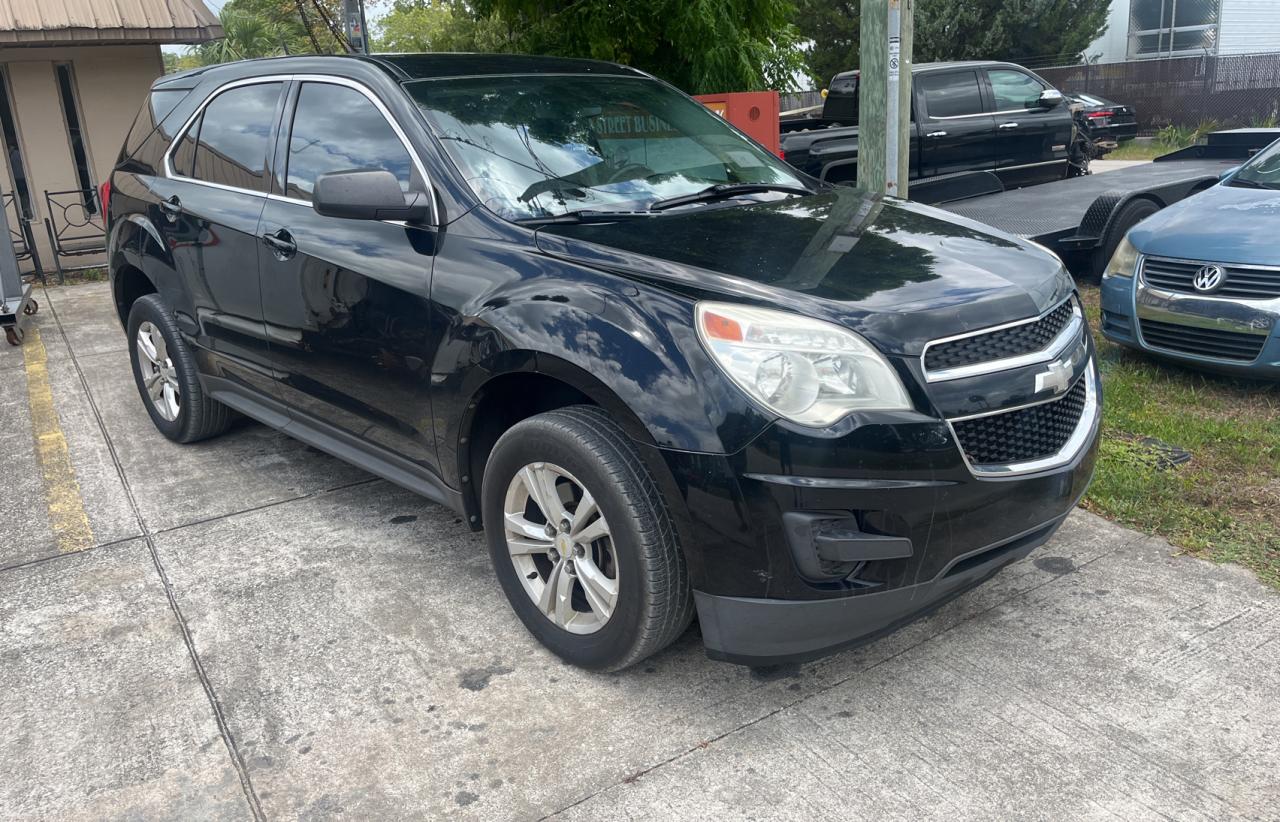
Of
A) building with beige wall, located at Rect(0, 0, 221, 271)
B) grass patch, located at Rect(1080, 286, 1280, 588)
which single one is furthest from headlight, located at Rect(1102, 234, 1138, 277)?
building with beige wall, located at Rect(0, 0, 221, 271)

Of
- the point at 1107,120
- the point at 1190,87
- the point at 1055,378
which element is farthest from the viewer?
the point at 1190,87

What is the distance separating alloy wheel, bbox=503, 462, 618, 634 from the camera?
3021 millimetres

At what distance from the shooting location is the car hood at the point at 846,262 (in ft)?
9.14

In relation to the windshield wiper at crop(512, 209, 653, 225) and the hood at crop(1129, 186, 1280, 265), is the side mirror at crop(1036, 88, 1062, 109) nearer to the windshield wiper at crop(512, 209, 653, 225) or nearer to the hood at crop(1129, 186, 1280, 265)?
the hood at crop(1129, 186, 1280, 265)

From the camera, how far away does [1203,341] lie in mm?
5434

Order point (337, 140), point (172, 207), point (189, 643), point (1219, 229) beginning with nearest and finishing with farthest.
Result: point (189, 643) < point (337, 140) < point (172, 207) < point (1219, 229)

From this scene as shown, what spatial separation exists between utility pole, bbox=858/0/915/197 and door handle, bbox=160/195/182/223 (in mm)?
3505

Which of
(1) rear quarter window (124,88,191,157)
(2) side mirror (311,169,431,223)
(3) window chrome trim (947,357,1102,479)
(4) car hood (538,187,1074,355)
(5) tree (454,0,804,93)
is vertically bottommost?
(3) window chrome trim (947,357,1102,479)

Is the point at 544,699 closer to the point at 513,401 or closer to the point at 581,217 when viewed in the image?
the point at 513,401

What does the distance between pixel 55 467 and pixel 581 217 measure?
3.36 meters

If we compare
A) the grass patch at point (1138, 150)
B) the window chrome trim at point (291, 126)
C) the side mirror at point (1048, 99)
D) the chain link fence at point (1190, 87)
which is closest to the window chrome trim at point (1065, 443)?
the window chrome trim at point (291, 126)

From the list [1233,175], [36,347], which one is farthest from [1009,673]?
[36,347]

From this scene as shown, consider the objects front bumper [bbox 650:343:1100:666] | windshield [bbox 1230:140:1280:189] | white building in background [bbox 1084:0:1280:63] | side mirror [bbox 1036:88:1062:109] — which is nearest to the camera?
front bumper [bbox 650:343:1100:666]

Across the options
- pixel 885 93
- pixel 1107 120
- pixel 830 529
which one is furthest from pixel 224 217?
pixel 1107 120
